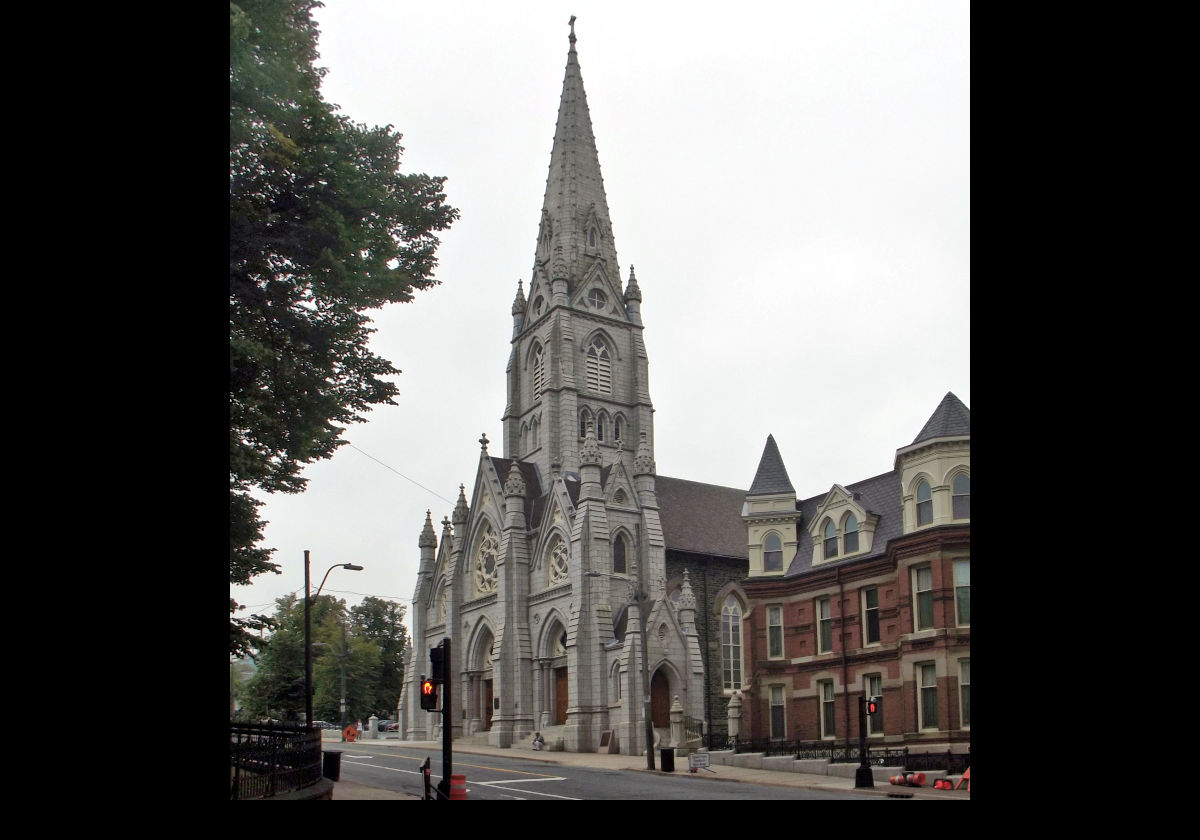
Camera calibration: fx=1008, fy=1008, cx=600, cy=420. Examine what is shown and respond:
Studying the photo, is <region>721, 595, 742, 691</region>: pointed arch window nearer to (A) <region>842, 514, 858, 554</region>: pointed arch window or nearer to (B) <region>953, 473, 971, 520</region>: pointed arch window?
(A) <region>842, 514, 858, 554</region>: pointed arch window

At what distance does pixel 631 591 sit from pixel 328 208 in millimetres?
30730

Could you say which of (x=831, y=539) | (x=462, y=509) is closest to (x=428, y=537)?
(x=462, y=509)

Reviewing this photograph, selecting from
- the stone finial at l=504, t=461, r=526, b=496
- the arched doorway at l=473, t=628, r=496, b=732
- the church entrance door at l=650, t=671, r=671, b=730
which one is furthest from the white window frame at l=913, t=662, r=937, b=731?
the arched doorway at l=473, t=628, r=496, b=732

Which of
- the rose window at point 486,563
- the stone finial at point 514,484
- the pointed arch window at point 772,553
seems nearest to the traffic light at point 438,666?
the pointed arch window at point 772,553

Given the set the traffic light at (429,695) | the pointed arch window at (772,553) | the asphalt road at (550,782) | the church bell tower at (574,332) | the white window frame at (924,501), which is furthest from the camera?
the church bell tower at (574,332)

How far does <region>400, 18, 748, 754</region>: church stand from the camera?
42469 mm

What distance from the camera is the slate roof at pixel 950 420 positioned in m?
24.1

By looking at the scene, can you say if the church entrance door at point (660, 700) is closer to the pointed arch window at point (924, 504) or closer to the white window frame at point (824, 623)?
the white window frame at point (824, 623)

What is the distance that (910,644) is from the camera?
24500 millimetres

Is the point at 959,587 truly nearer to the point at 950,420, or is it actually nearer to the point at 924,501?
the point at 924,501

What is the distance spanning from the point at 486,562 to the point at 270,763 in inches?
1505

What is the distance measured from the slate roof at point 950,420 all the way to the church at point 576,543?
1437cm
